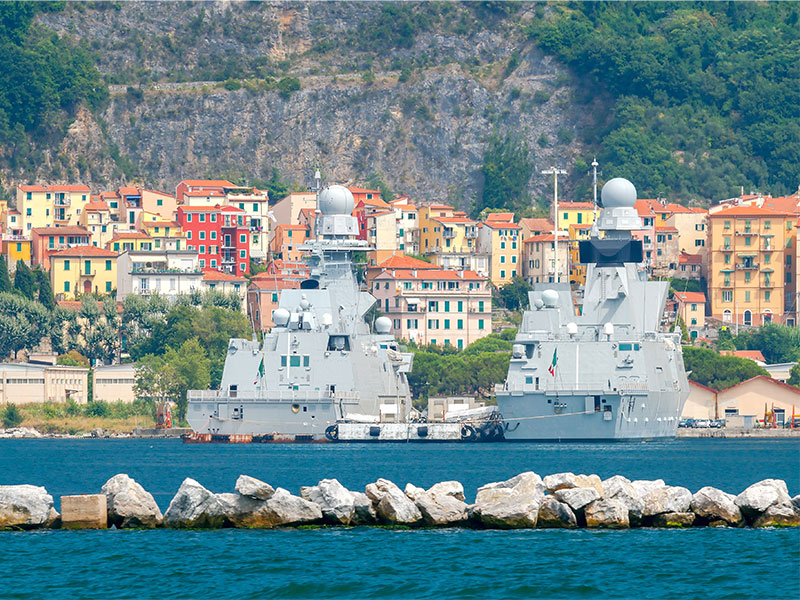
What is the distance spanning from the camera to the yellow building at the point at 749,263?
13000 centimetres

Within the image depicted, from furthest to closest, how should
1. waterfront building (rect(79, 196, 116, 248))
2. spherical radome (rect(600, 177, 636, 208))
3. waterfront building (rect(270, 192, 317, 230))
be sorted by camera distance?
Answer: 1. waterfront building (rect(270, 192, 317, 230))
2. waterfront building (rect(79, 196, 116, 248))
3. spherical radome (rect(600, 177, 636, 208))

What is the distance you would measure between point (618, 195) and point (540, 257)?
1580 inches

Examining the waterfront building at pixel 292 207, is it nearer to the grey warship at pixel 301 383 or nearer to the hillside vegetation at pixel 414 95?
the hillside vegetation at pixel 414 95

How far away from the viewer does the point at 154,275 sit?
412 feet

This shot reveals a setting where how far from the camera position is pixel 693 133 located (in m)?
158

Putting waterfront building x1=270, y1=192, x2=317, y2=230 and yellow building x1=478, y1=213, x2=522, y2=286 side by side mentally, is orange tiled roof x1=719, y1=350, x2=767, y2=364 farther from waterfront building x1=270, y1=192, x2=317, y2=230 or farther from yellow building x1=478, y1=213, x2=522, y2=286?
waterfront building x1=270, y1=192, x2=317, y2=230

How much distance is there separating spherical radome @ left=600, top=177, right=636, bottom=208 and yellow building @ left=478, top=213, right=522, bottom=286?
4297cm

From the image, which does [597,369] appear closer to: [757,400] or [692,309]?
[757,400]

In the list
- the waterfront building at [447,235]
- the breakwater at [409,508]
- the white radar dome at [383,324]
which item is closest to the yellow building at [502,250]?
the waterfront building at [447,235]

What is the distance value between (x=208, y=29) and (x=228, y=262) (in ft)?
134

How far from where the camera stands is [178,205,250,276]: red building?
133 meters

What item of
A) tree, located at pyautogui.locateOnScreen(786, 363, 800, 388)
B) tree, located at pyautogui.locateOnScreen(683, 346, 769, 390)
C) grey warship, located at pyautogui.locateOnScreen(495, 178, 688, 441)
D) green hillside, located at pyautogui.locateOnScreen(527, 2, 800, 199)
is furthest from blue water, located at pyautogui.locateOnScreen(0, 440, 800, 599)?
green hillside, located at pyautogui.locateOnScreen(527, 2, 800, 199)

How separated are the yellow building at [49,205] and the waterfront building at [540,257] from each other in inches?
1200

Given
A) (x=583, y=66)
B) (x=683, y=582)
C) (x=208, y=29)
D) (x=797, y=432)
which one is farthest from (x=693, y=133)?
(x=683, y=582)
